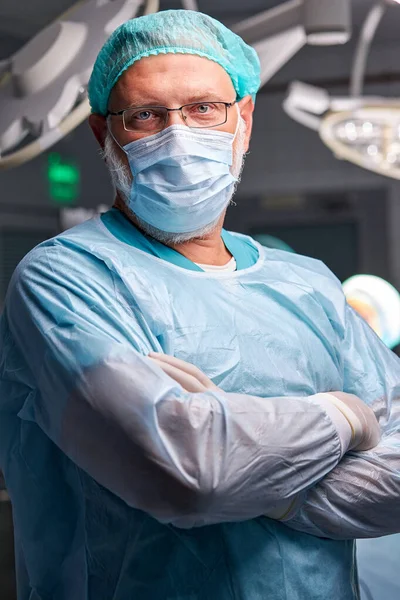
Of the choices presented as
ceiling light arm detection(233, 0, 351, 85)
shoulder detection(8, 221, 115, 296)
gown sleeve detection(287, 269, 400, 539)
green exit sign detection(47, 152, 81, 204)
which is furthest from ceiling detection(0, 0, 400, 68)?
gown sleeve detection(287, 269, 400, 539)

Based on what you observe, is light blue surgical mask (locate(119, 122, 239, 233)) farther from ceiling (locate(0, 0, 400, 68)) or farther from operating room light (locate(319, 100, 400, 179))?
ceiling (locate(0, 0, 400, 68))

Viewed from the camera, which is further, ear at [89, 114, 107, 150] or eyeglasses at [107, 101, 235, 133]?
ear at [89, 114, 107, 150]

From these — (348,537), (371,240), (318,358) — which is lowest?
(371,240)

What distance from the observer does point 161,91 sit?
128cm

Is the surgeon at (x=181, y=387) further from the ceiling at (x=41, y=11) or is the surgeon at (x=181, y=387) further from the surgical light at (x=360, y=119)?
the ceiling at (x=41, y=11)

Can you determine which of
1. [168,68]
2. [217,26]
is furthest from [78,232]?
[217,26]

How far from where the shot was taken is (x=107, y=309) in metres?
1.14

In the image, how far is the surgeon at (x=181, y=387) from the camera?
3.43 feet

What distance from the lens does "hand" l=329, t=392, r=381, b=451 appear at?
1.20 m

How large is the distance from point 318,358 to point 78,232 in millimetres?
421

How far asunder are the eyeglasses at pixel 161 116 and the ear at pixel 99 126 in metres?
0.07

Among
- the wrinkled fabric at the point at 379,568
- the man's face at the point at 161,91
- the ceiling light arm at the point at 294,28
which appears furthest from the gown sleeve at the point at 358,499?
the ceiling light arm at the point at 294,28

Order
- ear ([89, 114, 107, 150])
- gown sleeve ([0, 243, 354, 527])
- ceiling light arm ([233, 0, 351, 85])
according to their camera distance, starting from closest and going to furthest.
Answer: gown sleeve ([0, 243, 354, 527]), ear ([89, 114, 107, 150]), ceiling light arm ([233, 0, 351, 85])

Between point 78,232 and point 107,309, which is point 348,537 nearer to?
point 107,309
